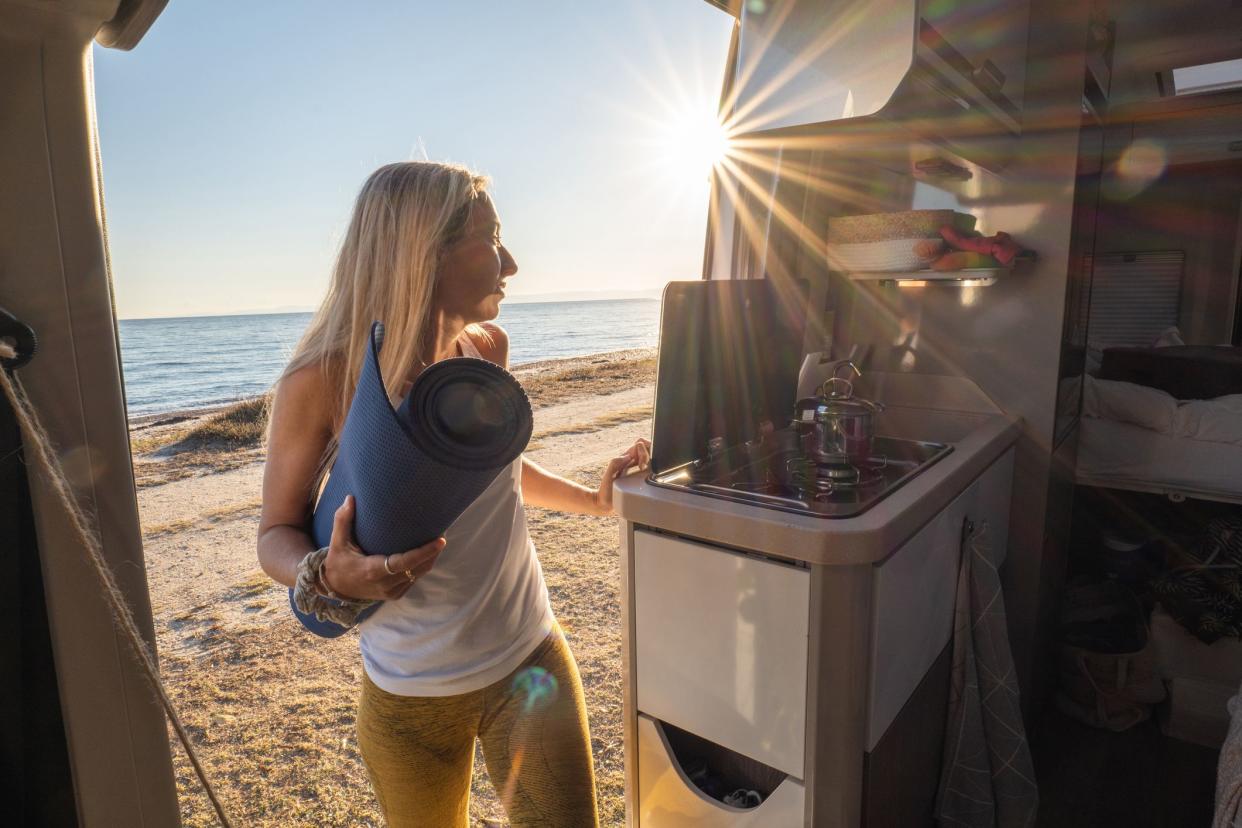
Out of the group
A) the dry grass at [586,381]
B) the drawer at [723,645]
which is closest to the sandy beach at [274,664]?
Result: the drawer at [723,645]

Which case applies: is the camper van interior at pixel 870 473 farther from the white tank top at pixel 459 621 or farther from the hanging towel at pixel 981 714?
the white tank top at pixel 459 621

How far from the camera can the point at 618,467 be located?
4.37 feet

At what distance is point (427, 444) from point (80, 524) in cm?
28

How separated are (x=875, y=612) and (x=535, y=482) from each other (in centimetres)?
62

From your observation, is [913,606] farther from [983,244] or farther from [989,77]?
[989,77]

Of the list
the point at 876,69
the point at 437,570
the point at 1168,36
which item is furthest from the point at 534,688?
the point at 1168,36

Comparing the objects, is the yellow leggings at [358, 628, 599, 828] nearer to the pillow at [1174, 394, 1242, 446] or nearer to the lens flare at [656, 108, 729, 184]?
the lens flare at [656, 108, 729, 184]

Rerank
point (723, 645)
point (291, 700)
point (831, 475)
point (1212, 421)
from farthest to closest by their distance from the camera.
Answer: point (291, 700), point (1212, 421), point (831, 475), point (723, 645)

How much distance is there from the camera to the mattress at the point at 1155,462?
209cm

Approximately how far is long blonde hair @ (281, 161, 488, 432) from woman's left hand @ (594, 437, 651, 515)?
1.62ft

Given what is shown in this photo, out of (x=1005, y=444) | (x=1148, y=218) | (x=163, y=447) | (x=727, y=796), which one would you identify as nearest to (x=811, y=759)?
(x=727, y=796)

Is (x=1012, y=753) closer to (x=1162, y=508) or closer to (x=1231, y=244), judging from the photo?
(x=1162, y=508)

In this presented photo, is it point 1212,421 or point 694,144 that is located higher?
point 694,144

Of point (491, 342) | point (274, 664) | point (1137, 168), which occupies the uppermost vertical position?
point (1137, 168)
